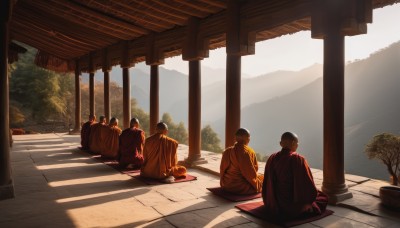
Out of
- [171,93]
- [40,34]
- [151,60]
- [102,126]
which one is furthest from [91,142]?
[171,93]

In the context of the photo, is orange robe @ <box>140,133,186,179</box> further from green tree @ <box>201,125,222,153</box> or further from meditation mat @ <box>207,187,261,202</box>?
green tree @ <box>201,125,222,153</box>

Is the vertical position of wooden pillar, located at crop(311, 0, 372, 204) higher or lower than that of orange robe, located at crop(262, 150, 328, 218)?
higher

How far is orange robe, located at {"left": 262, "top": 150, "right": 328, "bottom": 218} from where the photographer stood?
15.8 ft

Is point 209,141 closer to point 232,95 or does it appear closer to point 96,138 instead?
point 96,138

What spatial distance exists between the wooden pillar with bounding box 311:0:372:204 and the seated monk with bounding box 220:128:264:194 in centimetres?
129

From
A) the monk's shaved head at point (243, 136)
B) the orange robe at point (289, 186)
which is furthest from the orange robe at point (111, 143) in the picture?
the orange robe at point (289, 186)

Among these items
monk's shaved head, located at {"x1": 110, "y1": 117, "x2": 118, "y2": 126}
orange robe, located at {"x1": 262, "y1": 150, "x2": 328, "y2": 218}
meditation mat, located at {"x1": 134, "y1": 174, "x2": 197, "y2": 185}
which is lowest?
meditation mat, located at {"x1": 134, "y1": 174, "x2": 197, "y2": 185}

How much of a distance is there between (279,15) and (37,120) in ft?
91.5

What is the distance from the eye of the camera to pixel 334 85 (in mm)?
5766

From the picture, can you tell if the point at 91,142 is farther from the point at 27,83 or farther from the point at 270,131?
the point at 270,131

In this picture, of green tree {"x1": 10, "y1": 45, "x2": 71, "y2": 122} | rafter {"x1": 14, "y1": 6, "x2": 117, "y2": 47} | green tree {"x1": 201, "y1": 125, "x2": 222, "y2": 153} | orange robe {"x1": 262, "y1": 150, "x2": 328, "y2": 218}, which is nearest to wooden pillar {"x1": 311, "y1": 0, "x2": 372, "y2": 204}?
orange robe {"x1": 262, "y1": 150, "x2": 328, "y2": 218}

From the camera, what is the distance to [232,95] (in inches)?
313

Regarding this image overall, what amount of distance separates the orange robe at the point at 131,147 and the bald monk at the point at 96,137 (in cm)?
236

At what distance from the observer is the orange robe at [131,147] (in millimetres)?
8750
